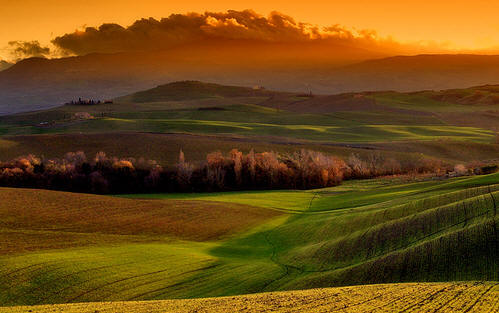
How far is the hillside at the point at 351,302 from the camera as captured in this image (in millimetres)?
17609

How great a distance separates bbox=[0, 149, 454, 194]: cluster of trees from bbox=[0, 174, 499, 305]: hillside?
20.2 m

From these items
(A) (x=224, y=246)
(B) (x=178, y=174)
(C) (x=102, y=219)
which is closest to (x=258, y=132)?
(B) (x=178, y=174)

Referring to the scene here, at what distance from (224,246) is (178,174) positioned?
3534cm

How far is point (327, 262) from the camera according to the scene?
31453mm

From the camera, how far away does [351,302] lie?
18688 millimetres

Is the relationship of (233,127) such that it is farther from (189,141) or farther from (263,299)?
(263,299)

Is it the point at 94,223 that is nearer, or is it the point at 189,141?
the point at 94,223

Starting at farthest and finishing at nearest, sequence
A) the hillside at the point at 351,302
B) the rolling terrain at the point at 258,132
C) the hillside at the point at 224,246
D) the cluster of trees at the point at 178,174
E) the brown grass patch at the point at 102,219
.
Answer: the rolling terrain at the point at 258,132 → the cluster of trees at the point at 178,174 → the brown grass patch at the point at 102,219 → the hillside at the point at 224,246 → the hillside at the point at 351,302

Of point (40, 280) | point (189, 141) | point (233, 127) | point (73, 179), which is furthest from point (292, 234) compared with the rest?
point (233, 127)

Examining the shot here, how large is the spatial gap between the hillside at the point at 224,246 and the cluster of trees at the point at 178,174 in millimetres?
20182

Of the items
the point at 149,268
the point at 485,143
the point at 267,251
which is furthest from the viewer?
the point at 485,143

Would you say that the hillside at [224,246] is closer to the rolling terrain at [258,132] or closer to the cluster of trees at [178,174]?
the cluster of trees at [178,174]

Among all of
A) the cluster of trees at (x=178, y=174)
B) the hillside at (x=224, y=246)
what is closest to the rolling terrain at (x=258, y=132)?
the cluster of trees at (x=178, y=174)

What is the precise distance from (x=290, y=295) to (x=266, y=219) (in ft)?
99.6
